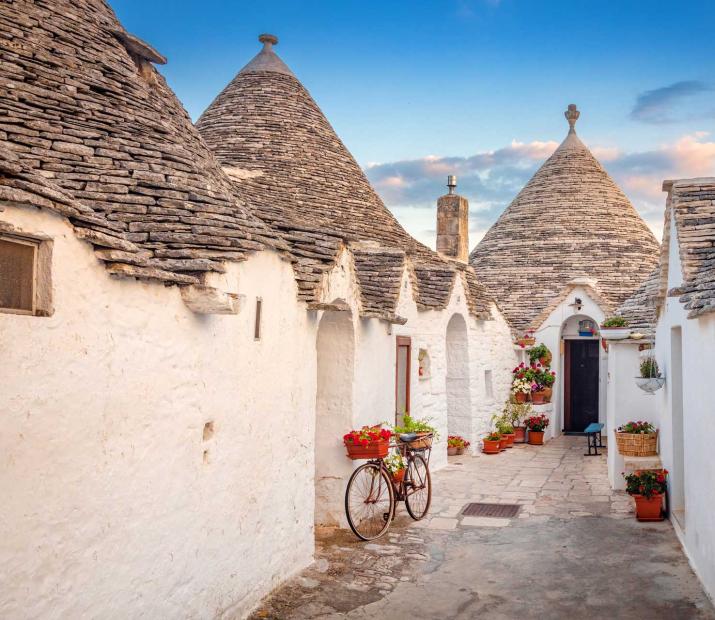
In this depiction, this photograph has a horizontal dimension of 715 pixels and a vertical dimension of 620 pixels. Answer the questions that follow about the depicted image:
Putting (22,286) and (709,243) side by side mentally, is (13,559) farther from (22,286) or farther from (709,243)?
(709,243)

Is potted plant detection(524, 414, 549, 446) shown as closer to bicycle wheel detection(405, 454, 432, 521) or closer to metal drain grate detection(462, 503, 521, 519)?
metal drain grate detection(462, 503, 521, 519)

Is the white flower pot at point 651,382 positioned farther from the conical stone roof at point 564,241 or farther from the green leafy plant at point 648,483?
the conical stone roof at point 564,241

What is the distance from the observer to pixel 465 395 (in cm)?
1533

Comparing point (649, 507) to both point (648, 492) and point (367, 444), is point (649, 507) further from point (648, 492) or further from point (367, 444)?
point (367, 444)

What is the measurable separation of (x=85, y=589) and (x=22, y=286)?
1.56m

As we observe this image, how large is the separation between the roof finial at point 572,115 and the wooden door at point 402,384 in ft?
45.7

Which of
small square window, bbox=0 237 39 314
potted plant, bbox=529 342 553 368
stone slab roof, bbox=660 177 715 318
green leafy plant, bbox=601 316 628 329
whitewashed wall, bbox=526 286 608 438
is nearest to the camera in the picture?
small square window, bbox=0 237 39 314

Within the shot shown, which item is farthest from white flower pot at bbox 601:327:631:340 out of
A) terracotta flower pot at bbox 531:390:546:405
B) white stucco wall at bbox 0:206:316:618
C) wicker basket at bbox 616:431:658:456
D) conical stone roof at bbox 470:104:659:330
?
conical stone roof at bbox 470:104:659:330

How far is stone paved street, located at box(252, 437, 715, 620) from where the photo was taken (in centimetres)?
628

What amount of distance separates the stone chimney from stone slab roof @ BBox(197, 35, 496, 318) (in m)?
1.47

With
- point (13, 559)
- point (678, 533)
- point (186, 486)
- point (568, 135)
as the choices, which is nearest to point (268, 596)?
point (186, 486)

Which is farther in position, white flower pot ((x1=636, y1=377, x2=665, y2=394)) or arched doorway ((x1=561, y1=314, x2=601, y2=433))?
arched doorway ((x1=561, y1=314, x2=601, y2=433))

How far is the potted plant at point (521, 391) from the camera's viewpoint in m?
17.6

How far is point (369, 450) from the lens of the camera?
27.6 ft
